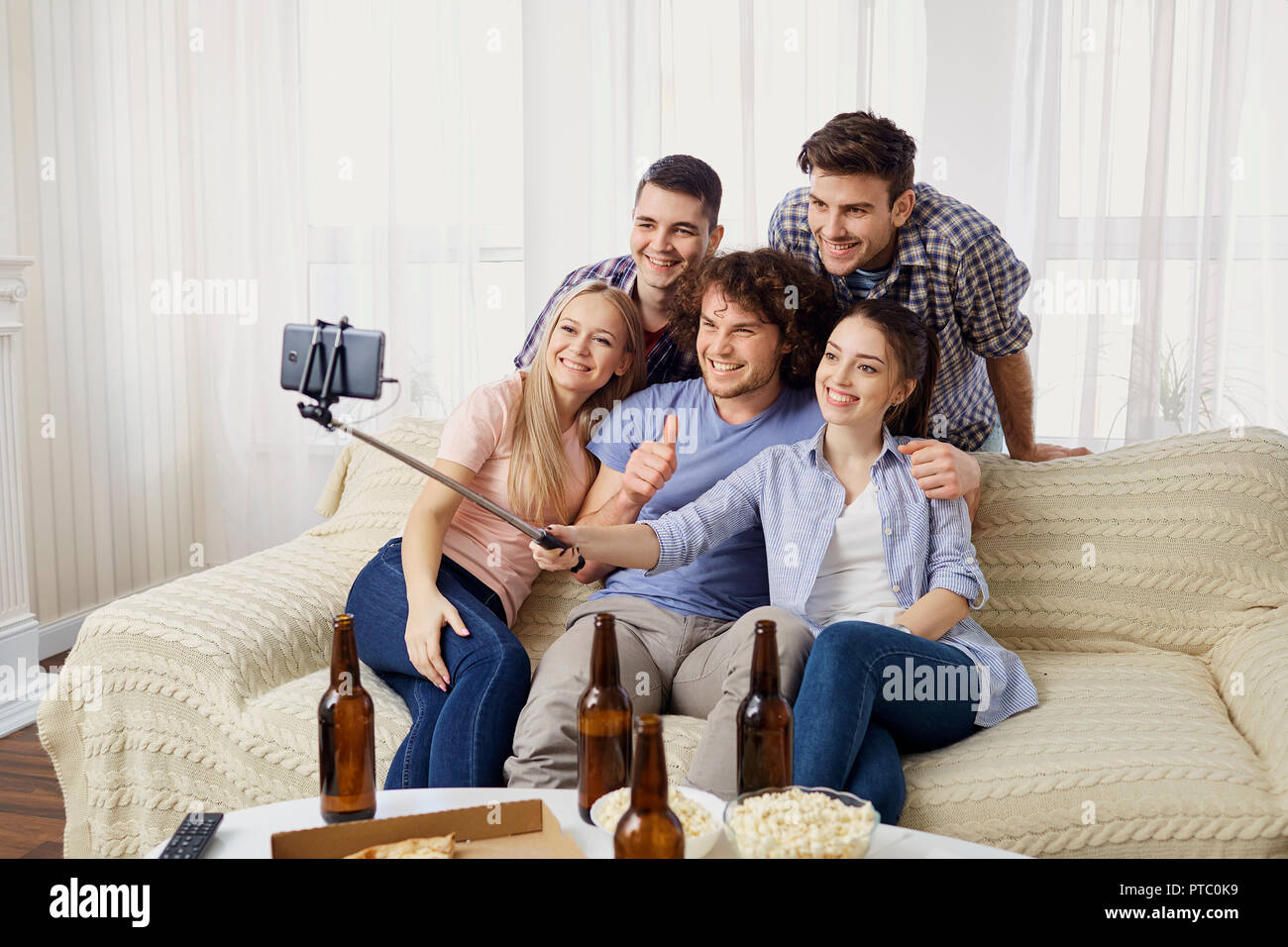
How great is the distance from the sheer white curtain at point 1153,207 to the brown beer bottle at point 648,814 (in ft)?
8.15

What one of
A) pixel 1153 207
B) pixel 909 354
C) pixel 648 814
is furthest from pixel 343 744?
pixel 1153 207

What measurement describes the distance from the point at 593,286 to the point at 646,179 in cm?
30

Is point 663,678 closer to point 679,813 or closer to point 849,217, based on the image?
point 679,813

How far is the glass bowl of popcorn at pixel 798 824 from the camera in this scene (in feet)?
3.43

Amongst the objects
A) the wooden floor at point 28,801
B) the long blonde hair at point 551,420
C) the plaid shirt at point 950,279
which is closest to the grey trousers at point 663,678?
the long blonde hair at point 551,420

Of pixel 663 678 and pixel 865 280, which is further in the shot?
pixel 865 280

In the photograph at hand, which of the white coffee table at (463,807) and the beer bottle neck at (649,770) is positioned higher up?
the beer bottle neck at (649,770)

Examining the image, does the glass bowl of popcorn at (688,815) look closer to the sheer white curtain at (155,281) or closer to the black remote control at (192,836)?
the black remote control at (192,836)

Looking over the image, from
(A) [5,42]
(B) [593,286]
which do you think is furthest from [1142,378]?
(A) [5,42]

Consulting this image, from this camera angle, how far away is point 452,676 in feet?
5.72

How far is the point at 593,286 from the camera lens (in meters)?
2.05

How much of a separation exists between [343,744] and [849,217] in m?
1.29
